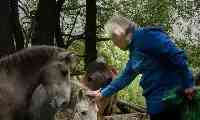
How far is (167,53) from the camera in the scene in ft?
22.6

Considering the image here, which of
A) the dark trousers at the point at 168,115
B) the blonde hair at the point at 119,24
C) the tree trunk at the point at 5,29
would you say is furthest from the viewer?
the tree trunk at the point at 5,29

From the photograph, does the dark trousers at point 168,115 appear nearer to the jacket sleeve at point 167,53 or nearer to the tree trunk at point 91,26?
the jacket sleeve at point 167,53

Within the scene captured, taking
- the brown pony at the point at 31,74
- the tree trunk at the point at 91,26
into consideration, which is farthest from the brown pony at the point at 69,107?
the tree trunk at the point at 91,26

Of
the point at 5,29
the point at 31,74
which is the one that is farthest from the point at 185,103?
the point at 5,29

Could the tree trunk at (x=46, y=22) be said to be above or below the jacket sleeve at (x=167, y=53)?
below

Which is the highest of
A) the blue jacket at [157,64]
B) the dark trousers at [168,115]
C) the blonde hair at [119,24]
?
the blonde hair at [119,24]

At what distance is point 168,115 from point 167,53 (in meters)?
0.72

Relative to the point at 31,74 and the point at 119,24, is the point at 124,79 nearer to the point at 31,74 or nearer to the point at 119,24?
the point at 119,24

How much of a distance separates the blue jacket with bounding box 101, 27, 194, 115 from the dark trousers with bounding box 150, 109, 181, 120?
6 centimetres

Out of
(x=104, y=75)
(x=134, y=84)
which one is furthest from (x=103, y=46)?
(x=104, y=75)

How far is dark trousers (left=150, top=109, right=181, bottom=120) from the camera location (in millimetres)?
7148

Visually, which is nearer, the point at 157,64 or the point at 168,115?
the point at 157,64

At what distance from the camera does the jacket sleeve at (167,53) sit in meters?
6.87

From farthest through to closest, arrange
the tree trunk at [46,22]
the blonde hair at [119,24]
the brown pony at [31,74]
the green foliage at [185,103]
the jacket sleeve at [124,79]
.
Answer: the tree trunk at [46,22]
the brown pony at [31,74]
the jacket sleeve at [124,79]
the blonde hair at [119,24]
the green foliage at [185,103]
